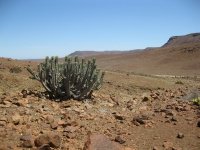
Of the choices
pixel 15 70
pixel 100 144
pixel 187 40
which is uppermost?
A: pixel 187 40

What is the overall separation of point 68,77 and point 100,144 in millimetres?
3962

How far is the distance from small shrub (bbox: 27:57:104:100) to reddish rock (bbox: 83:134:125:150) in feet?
12.0

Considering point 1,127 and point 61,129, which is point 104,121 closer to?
point 61,129

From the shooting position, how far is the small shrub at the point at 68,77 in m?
8.57

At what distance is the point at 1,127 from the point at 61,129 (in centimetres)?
92

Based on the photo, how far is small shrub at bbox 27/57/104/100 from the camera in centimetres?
857

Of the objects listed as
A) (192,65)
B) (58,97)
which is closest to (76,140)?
(58,97)

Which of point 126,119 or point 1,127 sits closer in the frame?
point 1,127

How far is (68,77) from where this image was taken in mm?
8562

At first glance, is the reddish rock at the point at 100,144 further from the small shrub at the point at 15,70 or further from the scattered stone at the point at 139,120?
the small shrub at the point at 15,70

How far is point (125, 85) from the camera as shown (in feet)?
43.1

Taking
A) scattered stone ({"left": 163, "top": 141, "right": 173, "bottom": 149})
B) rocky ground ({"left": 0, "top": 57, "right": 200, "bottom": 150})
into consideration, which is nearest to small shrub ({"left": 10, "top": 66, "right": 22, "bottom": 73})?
rocky ground ({"left": 0, "top": 57, "right": 200, "bottom": 150})

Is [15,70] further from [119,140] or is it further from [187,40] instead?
[187,40]

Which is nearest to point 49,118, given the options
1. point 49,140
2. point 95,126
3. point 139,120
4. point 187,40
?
point 95,126
